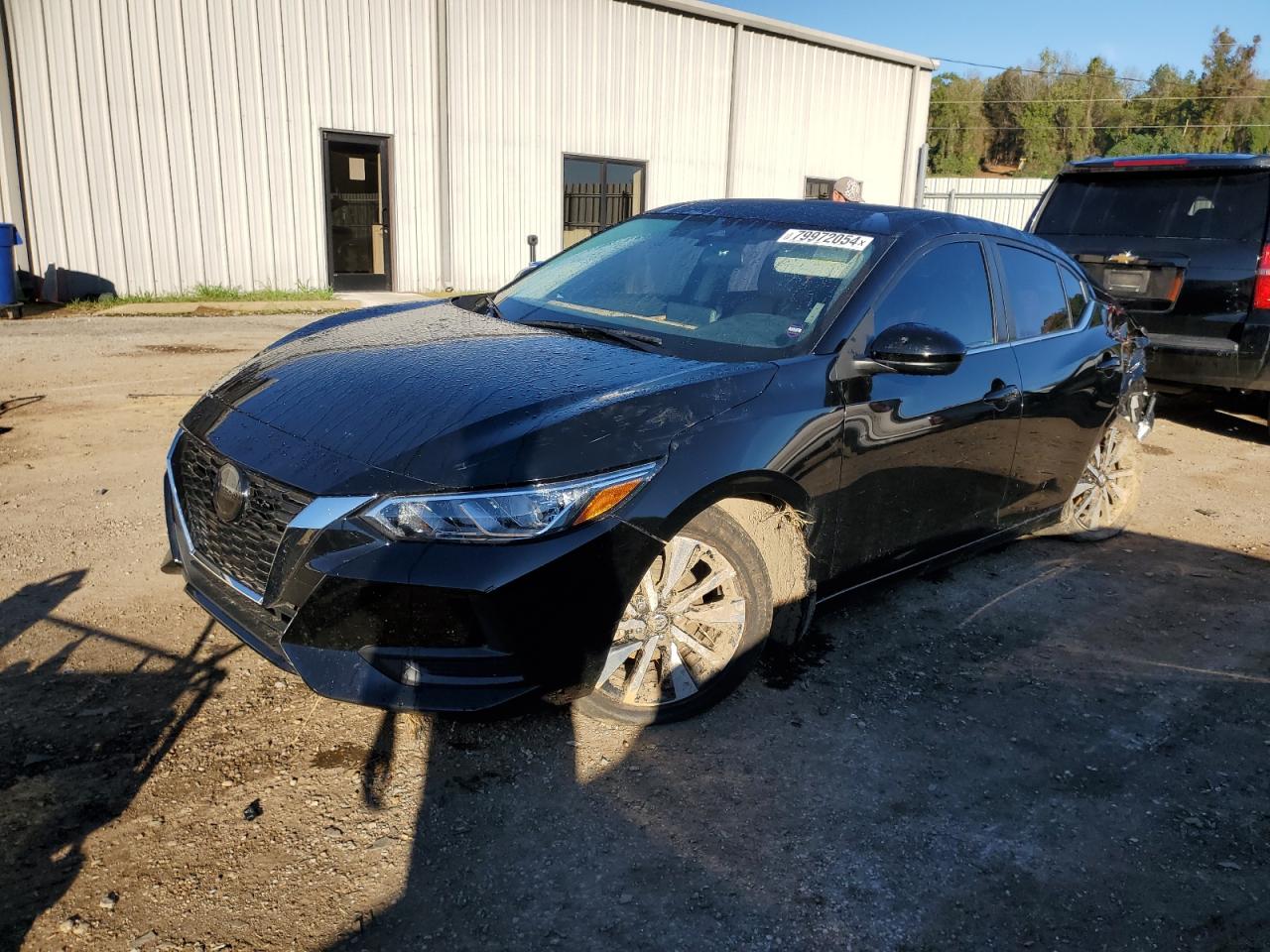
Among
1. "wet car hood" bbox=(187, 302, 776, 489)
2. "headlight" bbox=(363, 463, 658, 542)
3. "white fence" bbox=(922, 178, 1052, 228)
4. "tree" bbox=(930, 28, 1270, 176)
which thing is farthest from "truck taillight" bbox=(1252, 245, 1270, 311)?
"tree" bbox=(930, 28, 1270, 176)

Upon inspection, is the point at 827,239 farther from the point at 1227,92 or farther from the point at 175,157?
the point at 1227,92

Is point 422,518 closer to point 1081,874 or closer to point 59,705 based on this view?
point 59,705

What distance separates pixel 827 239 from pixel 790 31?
16.2m

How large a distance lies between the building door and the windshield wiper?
11.6 metres

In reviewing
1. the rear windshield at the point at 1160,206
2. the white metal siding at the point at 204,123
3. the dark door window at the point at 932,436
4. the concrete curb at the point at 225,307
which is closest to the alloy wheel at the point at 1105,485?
the dark door window at the point at 932,436

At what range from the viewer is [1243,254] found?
6613 millimetres

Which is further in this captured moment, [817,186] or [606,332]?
[817,186]

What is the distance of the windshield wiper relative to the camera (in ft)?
11.2

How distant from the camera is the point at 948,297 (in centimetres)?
383

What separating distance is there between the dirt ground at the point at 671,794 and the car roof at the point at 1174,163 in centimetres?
387

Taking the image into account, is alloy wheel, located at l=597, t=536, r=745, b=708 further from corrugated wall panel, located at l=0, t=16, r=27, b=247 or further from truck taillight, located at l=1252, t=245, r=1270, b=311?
corrugated wall panel, located at l=0, t=16, r=27, b=247

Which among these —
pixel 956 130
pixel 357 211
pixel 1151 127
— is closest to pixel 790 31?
pixel 357 211

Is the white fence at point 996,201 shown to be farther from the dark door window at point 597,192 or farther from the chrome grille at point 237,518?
the chrome grille at point 237,518

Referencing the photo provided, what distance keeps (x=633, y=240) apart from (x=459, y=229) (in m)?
Result: 11.8
